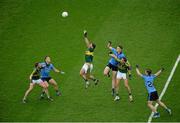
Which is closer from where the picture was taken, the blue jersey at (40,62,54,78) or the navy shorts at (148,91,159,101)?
the navy shorts at (148,91,159,101)

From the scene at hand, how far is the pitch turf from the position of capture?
2277cm

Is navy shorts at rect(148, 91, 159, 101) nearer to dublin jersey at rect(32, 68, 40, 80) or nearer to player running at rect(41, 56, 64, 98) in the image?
player running at rect(41, 56, 64, 98)

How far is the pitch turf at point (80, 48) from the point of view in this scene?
22766mm

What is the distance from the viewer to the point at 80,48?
27.3 m

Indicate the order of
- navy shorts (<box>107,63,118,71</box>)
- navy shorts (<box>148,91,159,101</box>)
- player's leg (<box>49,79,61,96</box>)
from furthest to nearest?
navy shorts (<box>107,63,118,71</box>) < player's leg (<box>49,79,61,96</box>) < navy shorts (<box>148,91,159,101</box>)

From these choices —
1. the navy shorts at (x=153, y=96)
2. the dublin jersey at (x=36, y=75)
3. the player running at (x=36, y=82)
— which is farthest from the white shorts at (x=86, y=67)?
the navy shorts at (x=153, y=96)

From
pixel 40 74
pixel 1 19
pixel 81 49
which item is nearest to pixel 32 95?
pixel 40 74

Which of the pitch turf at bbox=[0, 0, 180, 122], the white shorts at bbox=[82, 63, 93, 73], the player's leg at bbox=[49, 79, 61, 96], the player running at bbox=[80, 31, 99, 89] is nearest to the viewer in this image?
the pitch turf at bbox=[0, 0, 180, 122]

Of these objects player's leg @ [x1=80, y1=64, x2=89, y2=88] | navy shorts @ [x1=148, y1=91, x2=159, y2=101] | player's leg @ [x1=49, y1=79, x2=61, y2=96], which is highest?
player's leg @ [x1=80, y1=64, x2=89, y2=88]

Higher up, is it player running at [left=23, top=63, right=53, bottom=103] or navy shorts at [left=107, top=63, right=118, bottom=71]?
navy shorts at [left=107, top=63, right=118, bottom=71]

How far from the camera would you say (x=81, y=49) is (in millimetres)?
27203

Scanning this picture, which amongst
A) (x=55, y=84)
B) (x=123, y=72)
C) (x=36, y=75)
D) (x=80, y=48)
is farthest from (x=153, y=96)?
(x=80, y=48)

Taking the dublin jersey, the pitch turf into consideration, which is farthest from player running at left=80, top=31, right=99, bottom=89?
the dublin jersey

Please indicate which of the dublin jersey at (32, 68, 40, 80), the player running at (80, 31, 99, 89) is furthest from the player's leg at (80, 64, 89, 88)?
the dublin jersey at (32, 68, 40, 80)
